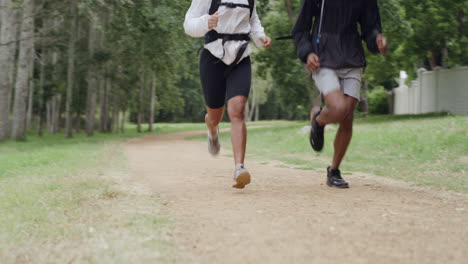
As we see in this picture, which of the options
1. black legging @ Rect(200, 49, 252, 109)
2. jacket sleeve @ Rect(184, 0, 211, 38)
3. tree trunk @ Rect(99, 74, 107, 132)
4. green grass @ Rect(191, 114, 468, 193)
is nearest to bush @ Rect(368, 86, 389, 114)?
tree trunk @ Rect(99, 74, 107, 132)

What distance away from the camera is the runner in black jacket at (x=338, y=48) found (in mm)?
5340

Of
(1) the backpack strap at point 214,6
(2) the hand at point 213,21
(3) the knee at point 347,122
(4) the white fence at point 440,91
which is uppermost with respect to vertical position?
(4) the white fence at point 440,91

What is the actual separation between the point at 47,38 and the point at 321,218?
21629mm

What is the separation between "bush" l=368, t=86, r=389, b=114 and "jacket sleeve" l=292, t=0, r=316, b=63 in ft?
107

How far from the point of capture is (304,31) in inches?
221

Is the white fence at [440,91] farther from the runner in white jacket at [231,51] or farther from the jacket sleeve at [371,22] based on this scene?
the runner in white jacket at [231,51]

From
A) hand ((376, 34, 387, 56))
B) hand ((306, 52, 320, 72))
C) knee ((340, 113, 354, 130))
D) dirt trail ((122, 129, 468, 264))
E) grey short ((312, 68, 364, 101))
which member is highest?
hand ((376, 34, 387, 56))

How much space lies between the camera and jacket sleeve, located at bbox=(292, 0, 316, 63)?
5461 mm

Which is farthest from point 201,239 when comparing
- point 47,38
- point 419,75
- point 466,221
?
point 419,75

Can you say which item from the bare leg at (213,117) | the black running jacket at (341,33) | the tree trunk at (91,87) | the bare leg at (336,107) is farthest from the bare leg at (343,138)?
the tree trunk at (91,87)

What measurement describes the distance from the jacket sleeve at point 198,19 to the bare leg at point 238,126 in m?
0.78

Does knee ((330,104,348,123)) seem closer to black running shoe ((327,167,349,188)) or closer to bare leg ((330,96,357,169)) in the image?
bare leg ((330,96,357,169))

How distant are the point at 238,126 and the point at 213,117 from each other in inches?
28.8

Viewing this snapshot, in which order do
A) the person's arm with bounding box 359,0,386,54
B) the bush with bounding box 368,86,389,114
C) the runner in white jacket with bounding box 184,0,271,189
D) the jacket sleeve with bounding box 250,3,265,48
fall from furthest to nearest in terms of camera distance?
the bush with bounding box 368,86,389,114 → the jacket sleeve with bounding box 250,3,265,48 → the person's arm with bounding box 359,0,386,54 → the runner in white jacket with bounding box 184,0,271,189
